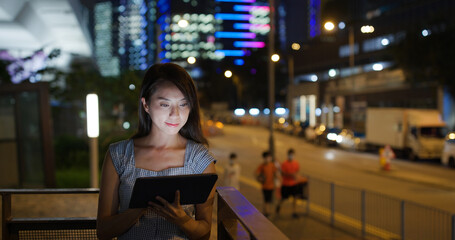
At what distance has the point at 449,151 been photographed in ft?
77.4

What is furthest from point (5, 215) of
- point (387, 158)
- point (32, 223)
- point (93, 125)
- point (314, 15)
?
point (314, 15)

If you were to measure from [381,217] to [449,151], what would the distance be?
13498mm

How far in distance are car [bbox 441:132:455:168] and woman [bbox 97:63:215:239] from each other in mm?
23373

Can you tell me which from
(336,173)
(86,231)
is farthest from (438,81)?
(86,231)

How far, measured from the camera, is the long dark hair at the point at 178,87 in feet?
8.92

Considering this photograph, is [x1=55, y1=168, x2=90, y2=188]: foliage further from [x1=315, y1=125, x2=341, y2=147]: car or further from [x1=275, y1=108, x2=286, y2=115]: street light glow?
[x1=275, y1=108, x2=286, y2=115]: street light glow

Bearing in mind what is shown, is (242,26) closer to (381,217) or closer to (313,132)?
(313,132)

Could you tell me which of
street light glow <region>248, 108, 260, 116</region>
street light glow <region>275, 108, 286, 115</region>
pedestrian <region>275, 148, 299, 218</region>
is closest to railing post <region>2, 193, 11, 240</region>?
pedestrian <region>275, 148, 299, 218</region>

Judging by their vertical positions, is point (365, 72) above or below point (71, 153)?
above

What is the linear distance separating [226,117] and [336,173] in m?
55.8

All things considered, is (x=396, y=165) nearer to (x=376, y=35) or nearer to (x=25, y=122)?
(x=25, y=122)

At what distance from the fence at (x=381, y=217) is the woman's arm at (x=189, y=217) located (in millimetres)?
7510

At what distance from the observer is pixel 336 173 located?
22312 millimetres

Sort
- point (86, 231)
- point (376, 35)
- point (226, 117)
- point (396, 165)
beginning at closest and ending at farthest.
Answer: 1. point (86, 231)
2. point (396, 165)
3. point (376, 35)
4. point (226, 117)
